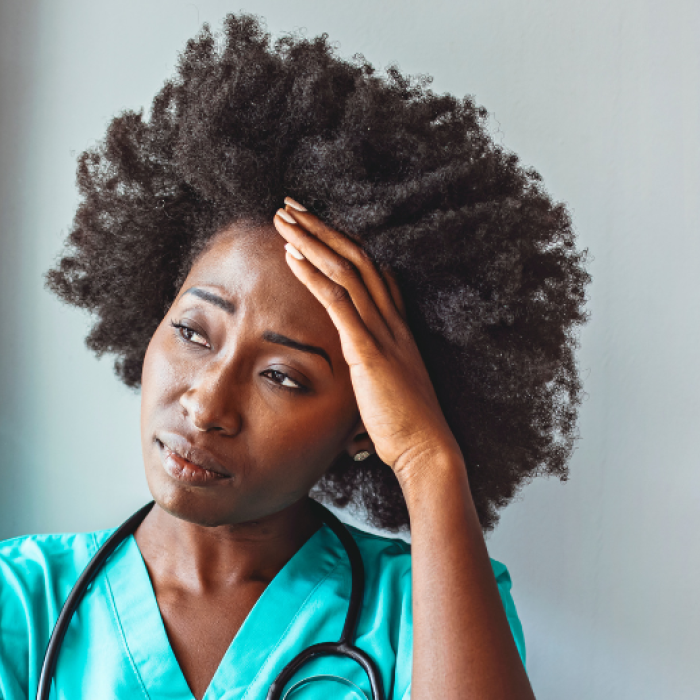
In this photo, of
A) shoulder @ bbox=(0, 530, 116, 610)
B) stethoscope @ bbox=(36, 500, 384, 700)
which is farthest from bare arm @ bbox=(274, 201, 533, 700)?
shoulder @ bbox=(0, 530, 116, 610)

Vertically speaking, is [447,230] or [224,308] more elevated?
[447,230]

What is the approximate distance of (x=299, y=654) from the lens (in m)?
0.93

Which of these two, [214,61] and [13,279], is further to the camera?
[13,279]

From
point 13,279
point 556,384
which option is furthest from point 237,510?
point 13,279

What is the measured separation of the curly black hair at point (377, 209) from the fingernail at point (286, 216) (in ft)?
0.13

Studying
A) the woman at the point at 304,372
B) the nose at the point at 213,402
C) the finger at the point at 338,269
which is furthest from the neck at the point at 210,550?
the finger at the point at 338,269

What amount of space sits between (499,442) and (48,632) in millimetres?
686

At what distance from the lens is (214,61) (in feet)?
3.42

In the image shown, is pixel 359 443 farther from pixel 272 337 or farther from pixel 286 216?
pixel 286 216

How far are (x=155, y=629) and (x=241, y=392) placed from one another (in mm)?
345

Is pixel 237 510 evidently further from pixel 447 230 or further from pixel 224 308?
pixel 447 230

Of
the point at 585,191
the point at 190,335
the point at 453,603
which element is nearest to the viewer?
the point at 453,603

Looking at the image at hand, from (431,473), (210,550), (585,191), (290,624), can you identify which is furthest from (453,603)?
(585,191)

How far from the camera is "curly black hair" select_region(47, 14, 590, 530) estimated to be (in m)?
0.96
